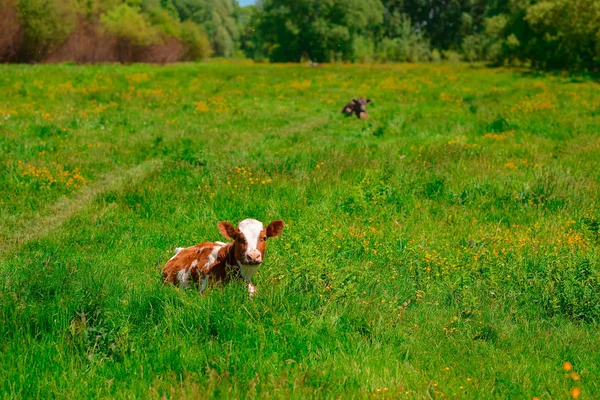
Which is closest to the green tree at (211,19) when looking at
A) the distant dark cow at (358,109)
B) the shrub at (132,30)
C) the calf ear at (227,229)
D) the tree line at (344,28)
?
the tree line at (344,28)

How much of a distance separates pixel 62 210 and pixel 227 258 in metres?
5.10

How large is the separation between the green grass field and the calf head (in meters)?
0.36

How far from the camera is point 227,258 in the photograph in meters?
5.99

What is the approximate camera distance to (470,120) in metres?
19.8

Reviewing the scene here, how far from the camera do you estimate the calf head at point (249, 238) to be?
5410 mm

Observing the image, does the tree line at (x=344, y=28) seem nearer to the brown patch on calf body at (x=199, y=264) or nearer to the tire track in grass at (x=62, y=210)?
the tire track in grass at (x=62, y=210)

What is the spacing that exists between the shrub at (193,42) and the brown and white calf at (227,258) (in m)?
73.1

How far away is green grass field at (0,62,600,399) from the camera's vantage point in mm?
4516

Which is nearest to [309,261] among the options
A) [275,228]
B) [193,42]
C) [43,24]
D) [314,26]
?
[275,228]

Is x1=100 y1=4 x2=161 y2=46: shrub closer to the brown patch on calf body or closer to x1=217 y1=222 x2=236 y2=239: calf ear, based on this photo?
the brown patch on calf body

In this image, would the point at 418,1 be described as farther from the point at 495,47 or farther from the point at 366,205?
the point at 366,205

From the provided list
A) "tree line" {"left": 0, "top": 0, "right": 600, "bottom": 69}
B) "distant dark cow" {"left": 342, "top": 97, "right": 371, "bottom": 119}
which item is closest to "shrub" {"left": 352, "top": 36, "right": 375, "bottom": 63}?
"tree line" {"left": 0, "top": 0, "right": 600, "bottom": 69}

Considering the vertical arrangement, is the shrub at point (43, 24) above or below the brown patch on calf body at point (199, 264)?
above

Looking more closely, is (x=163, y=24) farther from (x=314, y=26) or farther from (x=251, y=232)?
(x=251, y=232)
